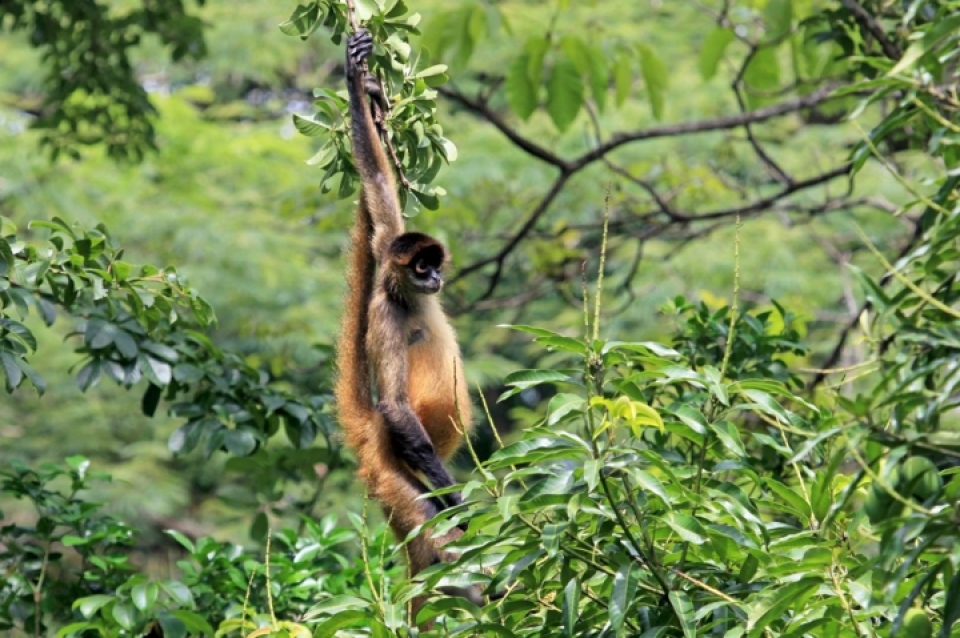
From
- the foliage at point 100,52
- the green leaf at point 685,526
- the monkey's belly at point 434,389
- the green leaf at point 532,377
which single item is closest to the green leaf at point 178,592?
the monkey's belly at point 434,389

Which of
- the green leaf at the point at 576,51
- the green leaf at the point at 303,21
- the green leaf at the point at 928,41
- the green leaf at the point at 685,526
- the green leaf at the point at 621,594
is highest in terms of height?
the green leaf at the point at 928,41

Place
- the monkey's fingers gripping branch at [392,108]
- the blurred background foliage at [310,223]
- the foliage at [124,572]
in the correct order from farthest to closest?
the blurred background foliage at [310,223] < the foliage at [124,572] < the monkey's fingers gripping branch at [392,108]

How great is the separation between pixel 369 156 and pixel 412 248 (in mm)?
413

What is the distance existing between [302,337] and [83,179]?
371 centimetres

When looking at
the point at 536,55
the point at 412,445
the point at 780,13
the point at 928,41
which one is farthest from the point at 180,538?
the point at 780,13

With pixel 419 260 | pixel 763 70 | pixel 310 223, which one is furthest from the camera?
pixel 310 223

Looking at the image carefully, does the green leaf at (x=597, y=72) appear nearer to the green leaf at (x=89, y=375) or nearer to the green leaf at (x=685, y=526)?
the green leaf at (x=89, y=375)

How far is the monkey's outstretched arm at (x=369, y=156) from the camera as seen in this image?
3.89 m

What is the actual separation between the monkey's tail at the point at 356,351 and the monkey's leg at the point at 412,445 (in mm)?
128

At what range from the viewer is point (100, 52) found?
698 centimetres

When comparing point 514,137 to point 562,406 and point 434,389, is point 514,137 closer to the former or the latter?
point 434,389

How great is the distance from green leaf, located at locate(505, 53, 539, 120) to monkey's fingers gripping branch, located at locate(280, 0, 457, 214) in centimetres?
208

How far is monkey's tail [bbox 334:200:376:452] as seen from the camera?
14.8 ft

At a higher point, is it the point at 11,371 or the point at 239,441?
the point at 11,371
